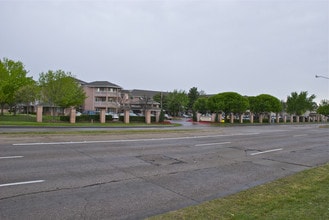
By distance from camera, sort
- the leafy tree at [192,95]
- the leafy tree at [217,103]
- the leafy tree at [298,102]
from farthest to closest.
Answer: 1. the leafy tree at [192,95]
2. the leafy tree at [298,102]
3. the leafy tree at [217,103]

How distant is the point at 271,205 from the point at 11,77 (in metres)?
44.8

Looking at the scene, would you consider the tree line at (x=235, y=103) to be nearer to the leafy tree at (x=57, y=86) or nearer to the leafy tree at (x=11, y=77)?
the leafy tree at (x=57, y=86)

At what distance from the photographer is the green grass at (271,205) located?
15.6 feet

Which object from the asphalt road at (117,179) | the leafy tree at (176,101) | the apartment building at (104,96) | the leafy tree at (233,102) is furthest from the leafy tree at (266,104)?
the asphalt road at (117,179)

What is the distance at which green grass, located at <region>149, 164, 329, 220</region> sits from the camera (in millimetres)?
4769

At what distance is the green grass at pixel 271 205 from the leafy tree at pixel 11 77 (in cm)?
4208

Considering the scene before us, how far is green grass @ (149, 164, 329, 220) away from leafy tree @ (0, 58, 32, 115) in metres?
42.1

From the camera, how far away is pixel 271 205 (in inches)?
214

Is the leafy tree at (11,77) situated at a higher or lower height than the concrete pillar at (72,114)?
higher

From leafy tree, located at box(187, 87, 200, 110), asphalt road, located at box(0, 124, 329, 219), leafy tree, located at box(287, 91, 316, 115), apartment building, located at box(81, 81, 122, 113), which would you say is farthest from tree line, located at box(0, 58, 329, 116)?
asphalt road, located at box(0, 124, 329, 219)

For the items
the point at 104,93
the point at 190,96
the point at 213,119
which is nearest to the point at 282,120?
the point at 213,119

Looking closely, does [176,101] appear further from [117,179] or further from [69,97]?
[117,179]

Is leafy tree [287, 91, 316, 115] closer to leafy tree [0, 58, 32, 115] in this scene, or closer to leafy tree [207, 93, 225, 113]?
leafy tree [207, 93, 225, 113]

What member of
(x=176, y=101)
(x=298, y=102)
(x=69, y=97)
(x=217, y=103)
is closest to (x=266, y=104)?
(x=217, y=103)
